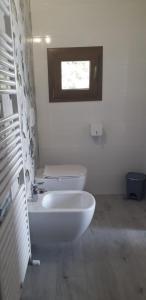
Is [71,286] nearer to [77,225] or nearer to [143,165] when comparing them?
[77,225]

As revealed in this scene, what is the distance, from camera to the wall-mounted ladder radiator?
1216mm

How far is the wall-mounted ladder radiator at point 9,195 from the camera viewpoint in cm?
122

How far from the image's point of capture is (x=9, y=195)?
141 cm

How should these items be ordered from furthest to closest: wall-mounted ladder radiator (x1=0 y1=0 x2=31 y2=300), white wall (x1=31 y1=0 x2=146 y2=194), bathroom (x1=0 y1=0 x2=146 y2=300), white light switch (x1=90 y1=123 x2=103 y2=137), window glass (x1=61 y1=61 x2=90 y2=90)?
white light switch (x1=90 y1=123 x2=103 y2=137), window glass (x1=61 y1=61 x2=90 y2=90), white wall (x1=31 y1=0 x2=146 y2=194), bathroom (x1=0 y1=0 x2=146 y2=300), wall-mounted ladder radiator (x1=0 y1=0 x2=31 y2=300)

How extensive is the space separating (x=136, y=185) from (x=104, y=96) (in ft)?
3.63

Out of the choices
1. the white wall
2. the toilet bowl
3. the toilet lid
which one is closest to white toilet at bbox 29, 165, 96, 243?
the toilet bowl

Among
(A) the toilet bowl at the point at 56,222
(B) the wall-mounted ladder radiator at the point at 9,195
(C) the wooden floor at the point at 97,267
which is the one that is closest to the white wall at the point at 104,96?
(C) the wooden floor at the point at 97,267

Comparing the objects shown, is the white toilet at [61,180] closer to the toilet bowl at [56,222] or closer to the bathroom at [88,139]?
the bathroom at [88,139]

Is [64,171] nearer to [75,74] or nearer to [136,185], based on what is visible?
[136,185]

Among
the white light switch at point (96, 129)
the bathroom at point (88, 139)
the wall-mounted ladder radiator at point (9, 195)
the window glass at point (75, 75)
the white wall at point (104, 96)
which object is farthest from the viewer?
the white light switch at point (96, 129)

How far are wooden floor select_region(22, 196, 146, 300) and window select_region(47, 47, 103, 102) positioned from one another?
4.67ft

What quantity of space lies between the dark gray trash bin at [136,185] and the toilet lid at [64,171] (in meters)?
0.68

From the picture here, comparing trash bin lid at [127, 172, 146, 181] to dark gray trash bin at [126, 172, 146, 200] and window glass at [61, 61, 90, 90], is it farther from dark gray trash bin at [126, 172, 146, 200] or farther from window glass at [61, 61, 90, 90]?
window glass at [61, 61, 90, 90]

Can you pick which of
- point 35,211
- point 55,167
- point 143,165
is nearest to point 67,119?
point 55,167
